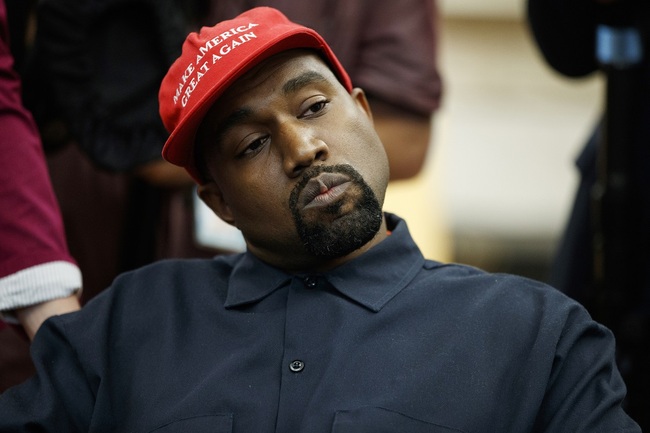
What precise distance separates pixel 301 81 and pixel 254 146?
12 centimetres

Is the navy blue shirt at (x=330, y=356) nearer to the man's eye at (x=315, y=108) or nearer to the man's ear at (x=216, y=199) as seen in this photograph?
the man's ear at (x=216, y=199)

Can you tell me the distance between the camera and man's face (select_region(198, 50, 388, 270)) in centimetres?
141

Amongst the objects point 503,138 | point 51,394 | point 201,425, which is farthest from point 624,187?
point 503,138

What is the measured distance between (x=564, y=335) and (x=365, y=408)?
0.29 m

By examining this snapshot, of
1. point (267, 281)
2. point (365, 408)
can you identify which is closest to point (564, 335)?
point (365, 408)

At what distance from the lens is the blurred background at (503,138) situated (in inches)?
253

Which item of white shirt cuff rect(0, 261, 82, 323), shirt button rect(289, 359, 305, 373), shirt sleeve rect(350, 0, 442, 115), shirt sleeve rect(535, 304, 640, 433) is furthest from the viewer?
shirt sleeve rect(350, 0, 442, 115)

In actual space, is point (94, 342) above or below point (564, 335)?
below

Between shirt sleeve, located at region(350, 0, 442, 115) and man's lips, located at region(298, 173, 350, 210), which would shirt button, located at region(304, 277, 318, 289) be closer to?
man's lips, located at region(298, 173, 350, 210)

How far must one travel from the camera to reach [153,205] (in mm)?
2242

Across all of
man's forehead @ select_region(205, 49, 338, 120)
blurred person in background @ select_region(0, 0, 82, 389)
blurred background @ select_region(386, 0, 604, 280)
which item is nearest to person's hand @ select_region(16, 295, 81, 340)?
blurred person in background @ select_region(0, 0, 82, 389)

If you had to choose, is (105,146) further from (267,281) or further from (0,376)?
(267,281)

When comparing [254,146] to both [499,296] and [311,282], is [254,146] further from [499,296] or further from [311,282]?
[499,296]

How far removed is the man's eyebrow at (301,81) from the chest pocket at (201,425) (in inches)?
18.6
